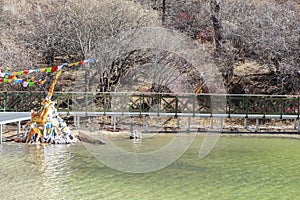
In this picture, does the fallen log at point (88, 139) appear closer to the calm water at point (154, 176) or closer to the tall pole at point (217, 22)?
the calm water at point (154, 176)

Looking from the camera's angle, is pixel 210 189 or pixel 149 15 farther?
pixel 149 15

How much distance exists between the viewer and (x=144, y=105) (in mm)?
21781

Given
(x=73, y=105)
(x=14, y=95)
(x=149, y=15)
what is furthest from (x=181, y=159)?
(x=149, y=15)

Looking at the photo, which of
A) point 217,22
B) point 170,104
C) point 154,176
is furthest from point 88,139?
point 217,22

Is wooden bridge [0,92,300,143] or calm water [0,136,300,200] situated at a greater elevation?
wooden bridge [0,92,300,143]

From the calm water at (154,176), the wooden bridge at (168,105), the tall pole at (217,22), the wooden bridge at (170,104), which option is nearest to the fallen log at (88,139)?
the calm water at (154,176)

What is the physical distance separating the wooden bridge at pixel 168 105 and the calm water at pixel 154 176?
4.40 meters

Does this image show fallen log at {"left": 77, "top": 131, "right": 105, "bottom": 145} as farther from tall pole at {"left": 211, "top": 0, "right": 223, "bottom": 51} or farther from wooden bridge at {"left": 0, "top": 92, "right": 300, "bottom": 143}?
tall pole at {"left": 211, "top": 0, "right": 223, "bottom": 51}

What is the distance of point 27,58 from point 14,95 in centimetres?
292

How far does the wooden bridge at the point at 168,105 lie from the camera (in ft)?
63.9

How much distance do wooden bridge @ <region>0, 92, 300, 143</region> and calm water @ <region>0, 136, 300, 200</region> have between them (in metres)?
4.40

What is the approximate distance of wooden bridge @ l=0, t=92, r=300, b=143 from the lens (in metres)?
19.5

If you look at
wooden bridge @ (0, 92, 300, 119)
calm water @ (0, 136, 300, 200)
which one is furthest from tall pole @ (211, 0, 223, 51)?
calm water @ (0, 136, 300, 200)

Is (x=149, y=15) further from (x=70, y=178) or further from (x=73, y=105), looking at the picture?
(x=70, y=178)
